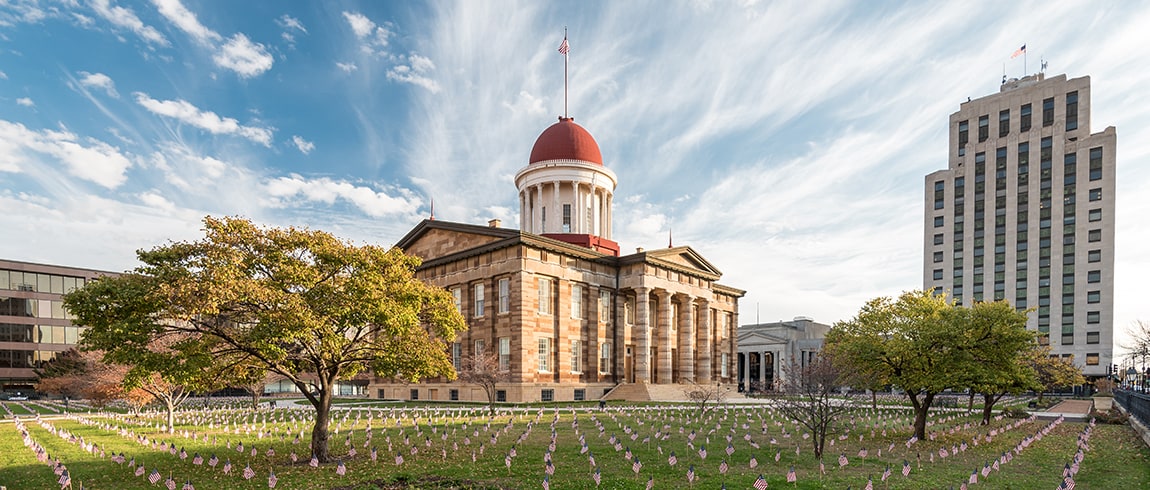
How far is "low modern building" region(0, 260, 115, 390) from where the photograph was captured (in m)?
85.1

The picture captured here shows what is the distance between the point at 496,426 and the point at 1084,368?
9795 cm

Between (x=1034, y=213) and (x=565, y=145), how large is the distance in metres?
Result: 79.9

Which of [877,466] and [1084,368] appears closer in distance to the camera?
Result: [877,466]

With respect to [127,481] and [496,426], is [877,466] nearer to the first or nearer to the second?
[496,426]

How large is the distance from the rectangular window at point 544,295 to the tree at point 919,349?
1073 inches

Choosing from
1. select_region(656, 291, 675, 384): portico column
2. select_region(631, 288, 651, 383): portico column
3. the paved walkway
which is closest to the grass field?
the paved walkway

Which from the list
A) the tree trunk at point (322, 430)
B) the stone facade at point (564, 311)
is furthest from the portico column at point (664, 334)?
the tree trunk at point (322, 430)

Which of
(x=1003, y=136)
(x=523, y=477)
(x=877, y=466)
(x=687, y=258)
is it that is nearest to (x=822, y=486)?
(x=877, y=466)

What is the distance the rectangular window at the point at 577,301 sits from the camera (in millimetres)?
51625

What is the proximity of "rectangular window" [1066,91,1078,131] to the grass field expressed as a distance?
85.0 meters

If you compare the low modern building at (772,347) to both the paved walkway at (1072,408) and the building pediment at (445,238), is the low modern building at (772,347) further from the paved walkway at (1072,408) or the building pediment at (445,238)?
the building pediment at (445,238)

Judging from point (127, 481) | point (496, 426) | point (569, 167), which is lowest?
point (496, 426)

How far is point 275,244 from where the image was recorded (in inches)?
650

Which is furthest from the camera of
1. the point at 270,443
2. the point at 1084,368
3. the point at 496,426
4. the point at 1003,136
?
the point at 1003,136
